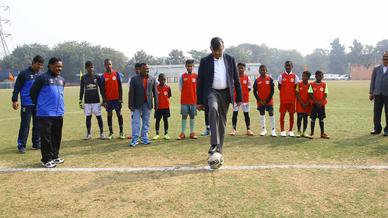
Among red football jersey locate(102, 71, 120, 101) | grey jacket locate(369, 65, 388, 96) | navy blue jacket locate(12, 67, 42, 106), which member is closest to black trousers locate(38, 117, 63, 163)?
navy blue jacket locate(12, 67, 42, 106)

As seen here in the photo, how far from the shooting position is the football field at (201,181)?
3916 mm

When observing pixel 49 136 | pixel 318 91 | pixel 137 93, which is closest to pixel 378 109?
pixel 318 91

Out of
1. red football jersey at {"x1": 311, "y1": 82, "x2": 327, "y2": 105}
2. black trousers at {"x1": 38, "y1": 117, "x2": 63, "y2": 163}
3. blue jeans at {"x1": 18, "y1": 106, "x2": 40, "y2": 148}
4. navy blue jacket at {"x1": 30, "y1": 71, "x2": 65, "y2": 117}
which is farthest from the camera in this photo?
red football jersey at {"x1": 311, "y1": 82, "x2": 327, "y2": 105}

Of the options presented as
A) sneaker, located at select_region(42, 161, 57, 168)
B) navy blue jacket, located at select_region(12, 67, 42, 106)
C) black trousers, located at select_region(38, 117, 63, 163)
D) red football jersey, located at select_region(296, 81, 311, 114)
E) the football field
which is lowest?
the football field

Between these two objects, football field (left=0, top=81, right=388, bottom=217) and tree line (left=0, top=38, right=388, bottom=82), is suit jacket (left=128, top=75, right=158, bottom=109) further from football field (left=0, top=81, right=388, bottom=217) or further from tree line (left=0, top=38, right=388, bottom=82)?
tree line (left=0, top=38, right=388, bottom=82)

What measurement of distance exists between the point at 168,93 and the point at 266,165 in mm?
4158

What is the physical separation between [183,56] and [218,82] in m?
117

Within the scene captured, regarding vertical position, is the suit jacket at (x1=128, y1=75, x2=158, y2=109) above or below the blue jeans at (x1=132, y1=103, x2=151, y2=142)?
above

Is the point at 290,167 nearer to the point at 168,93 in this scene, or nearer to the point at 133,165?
the point at 133,165

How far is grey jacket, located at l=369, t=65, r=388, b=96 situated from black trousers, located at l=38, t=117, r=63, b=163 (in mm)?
7931

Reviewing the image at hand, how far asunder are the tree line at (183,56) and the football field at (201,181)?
74.9m

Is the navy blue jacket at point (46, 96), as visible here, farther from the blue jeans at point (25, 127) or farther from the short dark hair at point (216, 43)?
the short dark hair at point (216, 43)

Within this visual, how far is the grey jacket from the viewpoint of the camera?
8.91 metres

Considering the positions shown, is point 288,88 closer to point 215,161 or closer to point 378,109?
point 378,109
